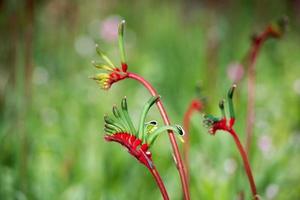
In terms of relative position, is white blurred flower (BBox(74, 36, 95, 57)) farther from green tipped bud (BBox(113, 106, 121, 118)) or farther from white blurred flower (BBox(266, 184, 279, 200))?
green tipped bud (BBox(113, 106, 121, 118))

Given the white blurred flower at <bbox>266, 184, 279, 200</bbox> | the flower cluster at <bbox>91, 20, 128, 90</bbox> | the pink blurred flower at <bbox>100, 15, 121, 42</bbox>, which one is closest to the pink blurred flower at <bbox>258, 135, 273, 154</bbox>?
the white blurred flower at <bbox>266, 184, 279, 200</bbox>

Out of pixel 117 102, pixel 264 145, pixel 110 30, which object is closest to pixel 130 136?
pixel 264 145

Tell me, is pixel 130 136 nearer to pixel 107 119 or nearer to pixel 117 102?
pixel 107 119

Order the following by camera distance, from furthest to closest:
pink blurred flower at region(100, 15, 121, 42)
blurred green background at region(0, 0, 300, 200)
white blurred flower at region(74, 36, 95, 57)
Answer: white blurred flower at region(74, 36, 95, 57), pink blurred flower at region(100, 15, 121, 42), blurred green background at region(0, 0, 300, 200)

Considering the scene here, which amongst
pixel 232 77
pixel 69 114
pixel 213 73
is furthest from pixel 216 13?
pixel 69 114

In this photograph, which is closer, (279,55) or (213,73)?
(213,73)

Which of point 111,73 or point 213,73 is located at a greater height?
point 213,73

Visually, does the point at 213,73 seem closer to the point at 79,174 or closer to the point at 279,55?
the point at 279,55

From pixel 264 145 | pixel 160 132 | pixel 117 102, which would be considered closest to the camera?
pixel 160 132
